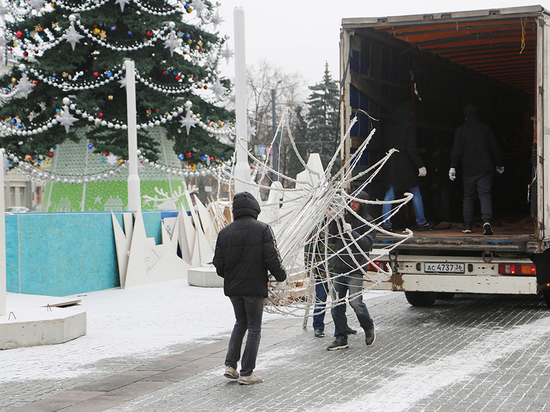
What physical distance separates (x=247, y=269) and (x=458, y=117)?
8.12 metres

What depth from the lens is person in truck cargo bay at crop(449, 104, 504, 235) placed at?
966cm

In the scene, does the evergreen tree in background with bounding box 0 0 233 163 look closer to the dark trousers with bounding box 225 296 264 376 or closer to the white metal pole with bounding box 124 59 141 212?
the white metal pole with bounding box 124 59 141 212

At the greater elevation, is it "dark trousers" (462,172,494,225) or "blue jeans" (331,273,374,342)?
"dark trousers" (462,172,494,225)

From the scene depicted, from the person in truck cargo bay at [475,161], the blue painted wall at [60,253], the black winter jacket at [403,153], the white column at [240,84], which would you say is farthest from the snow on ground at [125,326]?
the person in truck cargo bay at [475,161]

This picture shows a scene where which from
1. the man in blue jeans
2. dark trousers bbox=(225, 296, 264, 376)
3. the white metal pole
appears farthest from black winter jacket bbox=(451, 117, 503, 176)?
the white metal pole

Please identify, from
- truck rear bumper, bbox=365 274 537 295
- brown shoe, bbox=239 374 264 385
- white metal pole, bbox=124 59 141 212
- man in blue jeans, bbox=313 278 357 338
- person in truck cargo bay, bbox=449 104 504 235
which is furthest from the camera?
white metal pole, bbox=124 59 141 212

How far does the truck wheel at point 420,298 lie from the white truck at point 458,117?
2cm

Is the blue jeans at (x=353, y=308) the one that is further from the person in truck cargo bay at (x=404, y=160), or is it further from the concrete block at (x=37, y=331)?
the concrete block at (x=37, y=331)

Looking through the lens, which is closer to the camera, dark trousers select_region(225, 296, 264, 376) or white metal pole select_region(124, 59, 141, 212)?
dark trousers select_region(225, 296, 264, 376)

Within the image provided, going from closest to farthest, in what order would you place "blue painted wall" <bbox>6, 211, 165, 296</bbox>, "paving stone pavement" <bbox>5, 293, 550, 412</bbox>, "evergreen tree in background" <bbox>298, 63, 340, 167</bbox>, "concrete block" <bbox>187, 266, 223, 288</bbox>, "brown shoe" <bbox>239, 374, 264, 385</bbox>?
1. "paving stone pavement" <bbox>5, 293, 550, 412</bbox>
2. "brown shoe" <bbox>239, 374, 264, 385</bbox>
3. "blue painted wall" <bbox>6, 211, 165, 296</bbox>
4. "concrete block" <bbox>187, 266, 223, 288</bbox>
5. "evergreen tree in background" <bbox>298, 63, 340, 167</bbox>

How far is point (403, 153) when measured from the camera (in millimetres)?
10047

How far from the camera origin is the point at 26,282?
11.4 m

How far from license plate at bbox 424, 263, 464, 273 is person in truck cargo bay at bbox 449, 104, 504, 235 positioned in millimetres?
1266

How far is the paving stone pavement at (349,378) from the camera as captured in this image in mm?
5234
